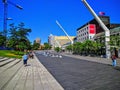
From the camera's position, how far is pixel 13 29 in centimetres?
5588

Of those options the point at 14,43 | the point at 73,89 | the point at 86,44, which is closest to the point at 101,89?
the point at 73,89

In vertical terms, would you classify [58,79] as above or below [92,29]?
below

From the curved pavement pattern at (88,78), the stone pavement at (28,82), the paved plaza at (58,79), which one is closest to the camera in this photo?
the stone pavement at (28,82)

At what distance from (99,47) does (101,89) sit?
56257 millimetres

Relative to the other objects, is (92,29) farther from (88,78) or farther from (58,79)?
(58,79)

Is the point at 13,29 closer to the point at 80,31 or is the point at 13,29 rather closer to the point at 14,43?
the point at 14,43

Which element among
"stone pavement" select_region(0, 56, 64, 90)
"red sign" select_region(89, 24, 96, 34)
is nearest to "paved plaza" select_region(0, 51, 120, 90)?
"stone pavement" select_region(0, 56, 64, 90)

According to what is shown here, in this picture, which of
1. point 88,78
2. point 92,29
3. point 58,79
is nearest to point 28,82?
point 58,79

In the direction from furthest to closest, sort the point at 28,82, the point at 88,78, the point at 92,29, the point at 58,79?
the point at 92,29 < the point at 88,78 < the point at 58,79 < the point at 28,82

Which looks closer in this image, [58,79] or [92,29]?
[58,79]

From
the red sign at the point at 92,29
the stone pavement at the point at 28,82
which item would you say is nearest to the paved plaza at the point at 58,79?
the stone pavement at the point at 28,82

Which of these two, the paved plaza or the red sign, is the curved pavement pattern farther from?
the red sign

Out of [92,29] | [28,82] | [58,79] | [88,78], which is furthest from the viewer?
[92,29]

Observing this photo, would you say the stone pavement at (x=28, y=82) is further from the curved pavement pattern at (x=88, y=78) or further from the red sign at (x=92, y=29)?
the red sign at (x=92, y=29)
